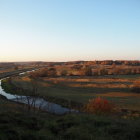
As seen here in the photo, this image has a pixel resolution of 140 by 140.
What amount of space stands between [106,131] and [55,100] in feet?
97.3

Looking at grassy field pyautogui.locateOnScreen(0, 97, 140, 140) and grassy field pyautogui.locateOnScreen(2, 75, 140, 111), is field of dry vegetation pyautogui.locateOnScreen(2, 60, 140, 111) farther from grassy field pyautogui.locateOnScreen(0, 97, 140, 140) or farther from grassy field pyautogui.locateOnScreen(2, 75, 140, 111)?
grassy field pyautogui.locateOnScreen(0, 97, 140, 140)

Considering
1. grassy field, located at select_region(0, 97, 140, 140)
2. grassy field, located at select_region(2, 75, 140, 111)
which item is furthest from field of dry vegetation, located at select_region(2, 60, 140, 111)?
grassy field, located at select_region(0, 97, 140, 140)

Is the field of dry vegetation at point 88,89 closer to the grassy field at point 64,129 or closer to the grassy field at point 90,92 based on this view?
the grassy field at point 90,92

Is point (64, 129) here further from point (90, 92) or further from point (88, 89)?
point (88, 89)

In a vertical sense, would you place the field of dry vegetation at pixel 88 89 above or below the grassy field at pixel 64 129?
below

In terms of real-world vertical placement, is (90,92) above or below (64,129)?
below

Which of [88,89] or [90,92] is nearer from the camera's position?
[90,92]

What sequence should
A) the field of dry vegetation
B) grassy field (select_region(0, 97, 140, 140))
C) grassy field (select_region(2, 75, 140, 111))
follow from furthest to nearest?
the field of dry vegetation
grassy field (select_region(2, 75, 140, 111))
grassy field (select_region(0, 97, 140, 140))

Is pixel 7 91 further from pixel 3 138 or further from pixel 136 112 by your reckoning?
pixel 3 138

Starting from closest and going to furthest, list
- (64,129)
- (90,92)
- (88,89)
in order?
1. (64,129)
2. (90,92)
3. (88,89)

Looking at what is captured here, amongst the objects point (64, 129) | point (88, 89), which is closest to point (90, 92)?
point (88, 89)

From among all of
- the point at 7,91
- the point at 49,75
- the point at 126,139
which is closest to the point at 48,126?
the point at 126,139

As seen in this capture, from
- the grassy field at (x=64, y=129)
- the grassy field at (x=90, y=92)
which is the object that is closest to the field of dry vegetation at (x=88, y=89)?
the grassy field at (x=90, y=92)

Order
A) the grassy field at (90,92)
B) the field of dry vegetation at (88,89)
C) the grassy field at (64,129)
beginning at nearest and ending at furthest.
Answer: the grassy field at (64,129) < the grassy field at (90,92) < the field of dry vegetation at (88,89)
